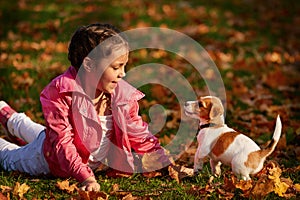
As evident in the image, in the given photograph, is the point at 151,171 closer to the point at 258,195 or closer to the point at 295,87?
the point at 258,195

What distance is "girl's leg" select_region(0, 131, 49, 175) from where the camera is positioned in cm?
394

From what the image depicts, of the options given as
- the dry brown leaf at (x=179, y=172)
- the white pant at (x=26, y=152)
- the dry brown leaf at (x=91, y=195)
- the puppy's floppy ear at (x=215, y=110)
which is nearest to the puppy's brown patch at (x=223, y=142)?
the puppy's floppy ear at (x=215, y=110)

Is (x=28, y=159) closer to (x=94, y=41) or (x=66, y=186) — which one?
(x=66, y=186)

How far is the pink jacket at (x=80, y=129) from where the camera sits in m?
3.64

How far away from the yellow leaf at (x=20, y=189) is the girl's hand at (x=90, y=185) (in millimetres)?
347

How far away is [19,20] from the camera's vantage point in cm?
991

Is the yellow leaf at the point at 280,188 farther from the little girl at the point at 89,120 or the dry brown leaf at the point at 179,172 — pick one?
the little girl at the point at 89,120

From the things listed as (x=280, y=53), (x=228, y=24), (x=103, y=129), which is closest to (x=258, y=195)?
(x=103, y=129)

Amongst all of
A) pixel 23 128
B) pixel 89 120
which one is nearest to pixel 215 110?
pixel 89 120

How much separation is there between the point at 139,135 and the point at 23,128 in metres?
1.01

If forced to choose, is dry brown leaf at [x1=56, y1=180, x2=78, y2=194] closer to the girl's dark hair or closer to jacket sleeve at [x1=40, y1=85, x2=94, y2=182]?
jacket sleeve at [x1=40, y1=85, x2=94, y2=182]

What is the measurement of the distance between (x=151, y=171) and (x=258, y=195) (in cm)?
90

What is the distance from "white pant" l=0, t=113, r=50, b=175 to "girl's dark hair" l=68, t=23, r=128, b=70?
0.71 meters

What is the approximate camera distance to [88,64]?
369cm
